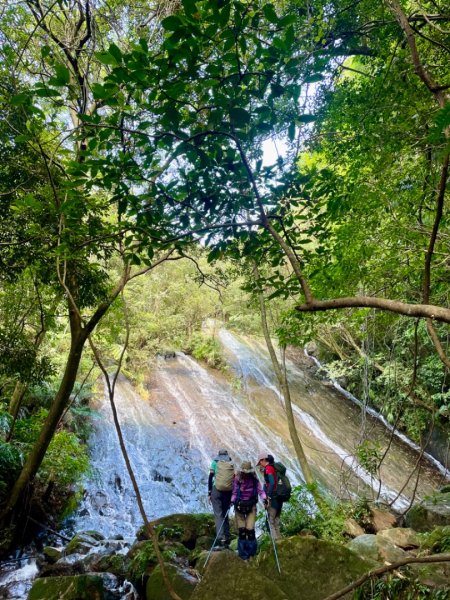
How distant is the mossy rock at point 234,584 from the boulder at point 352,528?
4026mm

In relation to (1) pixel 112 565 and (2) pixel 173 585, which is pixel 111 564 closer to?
(1) pixel 112 565

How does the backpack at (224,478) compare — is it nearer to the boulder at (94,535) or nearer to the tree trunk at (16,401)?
the boulder at (94,535)

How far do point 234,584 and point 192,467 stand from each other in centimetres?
865

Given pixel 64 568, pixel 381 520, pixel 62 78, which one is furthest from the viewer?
pixel 381 520

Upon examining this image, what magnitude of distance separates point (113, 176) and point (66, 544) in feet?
25.3

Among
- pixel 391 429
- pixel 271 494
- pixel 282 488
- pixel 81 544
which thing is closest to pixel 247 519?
pixel 271 494

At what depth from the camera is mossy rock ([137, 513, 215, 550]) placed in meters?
6.79

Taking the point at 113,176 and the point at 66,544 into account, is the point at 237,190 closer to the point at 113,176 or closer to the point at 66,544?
the point at 113,176

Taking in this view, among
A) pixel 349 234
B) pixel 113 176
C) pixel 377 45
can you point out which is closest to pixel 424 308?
pixel 113 176

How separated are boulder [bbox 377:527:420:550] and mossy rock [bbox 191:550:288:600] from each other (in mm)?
3272

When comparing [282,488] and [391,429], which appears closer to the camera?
[282,488]

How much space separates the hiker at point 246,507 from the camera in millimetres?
5418

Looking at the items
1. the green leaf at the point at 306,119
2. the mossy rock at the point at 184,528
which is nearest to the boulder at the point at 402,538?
the mossy rock at the point at 184,528

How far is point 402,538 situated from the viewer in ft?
19.6
